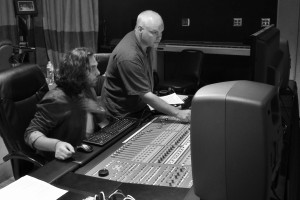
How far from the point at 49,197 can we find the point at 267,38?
1018 millimetres

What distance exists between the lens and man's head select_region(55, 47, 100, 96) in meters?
1.85

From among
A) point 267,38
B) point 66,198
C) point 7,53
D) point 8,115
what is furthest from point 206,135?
point 7,53

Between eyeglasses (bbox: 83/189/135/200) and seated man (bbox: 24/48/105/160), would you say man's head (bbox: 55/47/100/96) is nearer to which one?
seated man (bbox: 24/48/105/160)

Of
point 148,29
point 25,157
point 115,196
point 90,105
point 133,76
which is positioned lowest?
point 25,157

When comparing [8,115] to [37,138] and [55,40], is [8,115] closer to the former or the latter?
[37,138]

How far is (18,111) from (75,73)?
43 centimetres

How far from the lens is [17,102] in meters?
2.01

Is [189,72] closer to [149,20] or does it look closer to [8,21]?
[149,20]

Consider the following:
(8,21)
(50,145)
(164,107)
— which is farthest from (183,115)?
(8,21)

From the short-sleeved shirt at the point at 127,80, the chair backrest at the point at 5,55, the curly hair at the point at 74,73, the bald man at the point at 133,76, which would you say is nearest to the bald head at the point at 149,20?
the bald man at the point at 133,76

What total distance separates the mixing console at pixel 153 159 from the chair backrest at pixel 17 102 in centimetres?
63

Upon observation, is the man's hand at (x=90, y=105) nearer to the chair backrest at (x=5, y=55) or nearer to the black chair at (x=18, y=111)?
the black chair at (x=18, y=111)

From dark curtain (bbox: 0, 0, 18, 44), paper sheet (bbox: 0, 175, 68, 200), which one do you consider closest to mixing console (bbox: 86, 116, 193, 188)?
paper sheet (bbox: 0, 175, 68, 200)

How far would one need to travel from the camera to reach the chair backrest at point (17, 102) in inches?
75.5
